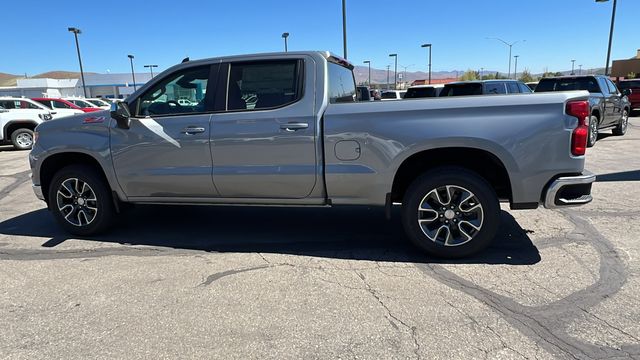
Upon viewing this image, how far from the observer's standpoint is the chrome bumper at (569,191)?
3.77 metres

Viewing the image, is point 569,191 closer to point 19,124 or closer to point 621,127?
point 621,127

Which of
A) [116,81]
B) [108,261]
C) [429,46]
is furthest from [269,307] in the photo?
[116,81]

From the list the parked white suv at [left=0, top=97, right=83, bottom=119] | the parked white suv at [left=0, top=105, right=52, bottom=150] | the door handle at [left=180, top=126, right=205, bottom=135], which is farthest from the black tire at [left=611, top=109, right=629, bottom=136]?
the parked white suv at [left=0, top=105, right=52, bottom=150]

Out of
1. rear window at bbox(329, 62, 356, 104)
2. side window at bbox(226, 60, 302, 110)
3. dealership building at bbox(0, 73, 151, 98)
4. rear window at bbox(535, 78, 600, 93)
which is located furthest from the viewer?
dealership building at bbox(0, 73, 151, 98)

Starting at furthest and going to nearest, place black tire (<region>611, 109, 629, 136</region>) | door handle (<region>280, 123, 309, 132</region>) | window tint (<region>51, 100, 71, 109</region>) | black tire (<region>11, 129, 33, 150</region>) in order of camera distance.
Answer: window tint (<region>51, 100, 71, 109</region>) → black tire (<region>11, 129, 33, 150</region>) → black tire (<region>611, 109, 629, 136</region>) → door handle (<region>280, 123, 309, 132</region>)

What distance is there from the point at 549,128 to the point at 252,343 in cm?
289

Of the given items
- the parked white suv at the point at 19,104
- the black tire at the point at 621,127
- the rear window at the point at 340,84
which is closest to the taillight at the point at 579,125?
the rear window at the point at 340,84

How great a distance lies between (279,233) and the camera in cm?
507

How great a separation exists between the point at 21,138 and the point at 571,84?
17168 millimetres

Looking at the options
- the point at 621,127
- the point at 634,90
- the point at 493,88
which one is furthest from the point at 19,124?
the point at 634,90

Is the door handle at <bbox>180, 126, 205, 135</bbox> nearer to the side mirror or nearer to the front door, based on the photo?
the front door

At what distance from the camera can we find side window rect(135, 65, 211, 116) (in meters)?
4.57

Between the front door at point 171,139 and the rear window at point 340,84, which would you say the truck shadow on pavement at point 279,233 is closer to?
the front door at point 171,139

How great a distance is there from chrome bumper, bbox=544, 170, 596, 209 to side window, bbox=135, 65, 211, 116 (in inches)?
134
